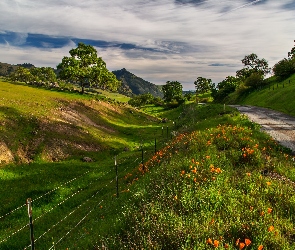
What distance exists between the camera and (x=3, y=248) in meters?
13.0

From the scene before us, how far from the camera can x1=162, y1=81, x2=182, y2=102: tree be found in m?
146

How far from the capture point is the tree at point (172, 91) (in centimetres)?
14625

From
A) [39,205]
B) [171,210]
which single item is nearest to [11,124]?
[39,205]

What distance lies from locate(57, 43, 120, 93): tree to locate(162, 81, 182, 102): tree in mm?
67134

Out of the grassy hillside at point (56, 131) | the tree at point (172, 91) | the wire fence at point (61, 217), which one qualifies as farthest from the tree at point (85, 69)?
A: the tree at point (172, 91)

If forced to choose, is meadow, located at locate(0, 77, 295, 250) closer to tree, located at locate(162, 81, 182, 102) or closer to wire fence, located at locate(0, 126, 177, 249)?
wire fence, located at locate(0, 126, 177, 249)

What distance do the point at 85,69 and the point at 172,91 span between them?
8330 cm

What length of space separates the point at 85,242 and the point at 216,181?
4730mm

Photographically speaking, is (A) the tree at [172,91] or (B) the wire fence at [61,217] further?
(A) the tree at [172,91]

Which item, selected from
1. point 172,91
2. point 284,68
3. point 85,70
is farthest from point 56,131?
point 172,91

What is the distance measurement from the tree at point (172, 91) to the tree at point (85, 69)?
67.1 m

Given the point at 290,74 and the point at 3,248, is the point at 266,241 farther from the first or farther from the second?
the point at 290,74

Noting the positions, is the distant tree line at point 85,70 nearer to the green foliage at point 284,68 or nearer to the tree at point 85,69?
the tree at point 85,69

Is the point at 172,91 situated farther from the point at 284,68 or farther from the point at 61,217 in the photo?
the point at 61,217
